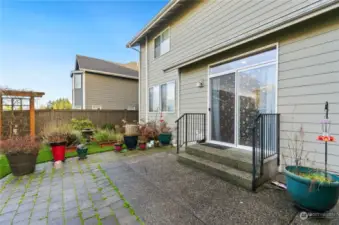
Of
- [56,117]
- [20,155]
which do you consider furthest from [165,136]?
[56,117]

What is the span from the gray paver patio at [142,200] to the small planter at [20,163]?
151 millimetres

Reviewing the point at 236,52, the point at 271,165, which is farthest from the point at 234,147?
the point at 236,52

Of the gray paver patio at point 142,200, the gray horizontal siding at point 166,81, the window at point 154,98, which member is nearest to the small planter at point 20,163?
the gray paver patio at point 142,200

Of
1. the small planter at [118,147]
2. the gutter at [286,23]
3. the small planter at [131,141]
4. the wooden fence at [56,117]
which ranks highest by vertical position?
the gutter at [286,23]

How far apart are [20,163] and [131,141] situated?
2.79 metres

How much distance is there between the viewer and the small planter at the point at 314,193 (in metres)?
1.84

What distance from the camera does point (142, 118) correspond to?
8461mm

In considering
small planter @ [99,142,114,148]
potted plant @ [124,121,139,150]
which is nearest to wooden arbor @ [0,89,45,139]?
small planter @ [99,142,114,148]

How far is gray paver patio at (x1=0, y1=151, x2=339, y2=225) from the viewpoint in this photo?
1.96 m

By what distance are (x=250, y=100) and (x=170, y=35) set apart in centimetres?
458

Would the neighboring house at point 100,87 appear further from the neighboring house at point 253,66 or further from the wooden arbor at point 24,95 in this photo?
the neighboring house at point 253,66

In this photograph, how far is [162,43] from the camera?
718cm

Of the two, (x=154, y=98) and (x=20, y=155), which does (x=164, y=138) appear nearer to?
(x=154, y=98)

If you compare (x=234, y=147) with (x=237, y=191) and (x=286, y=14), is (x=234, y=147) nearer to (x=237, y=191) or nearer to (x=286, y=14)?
(x=237, y=191)
